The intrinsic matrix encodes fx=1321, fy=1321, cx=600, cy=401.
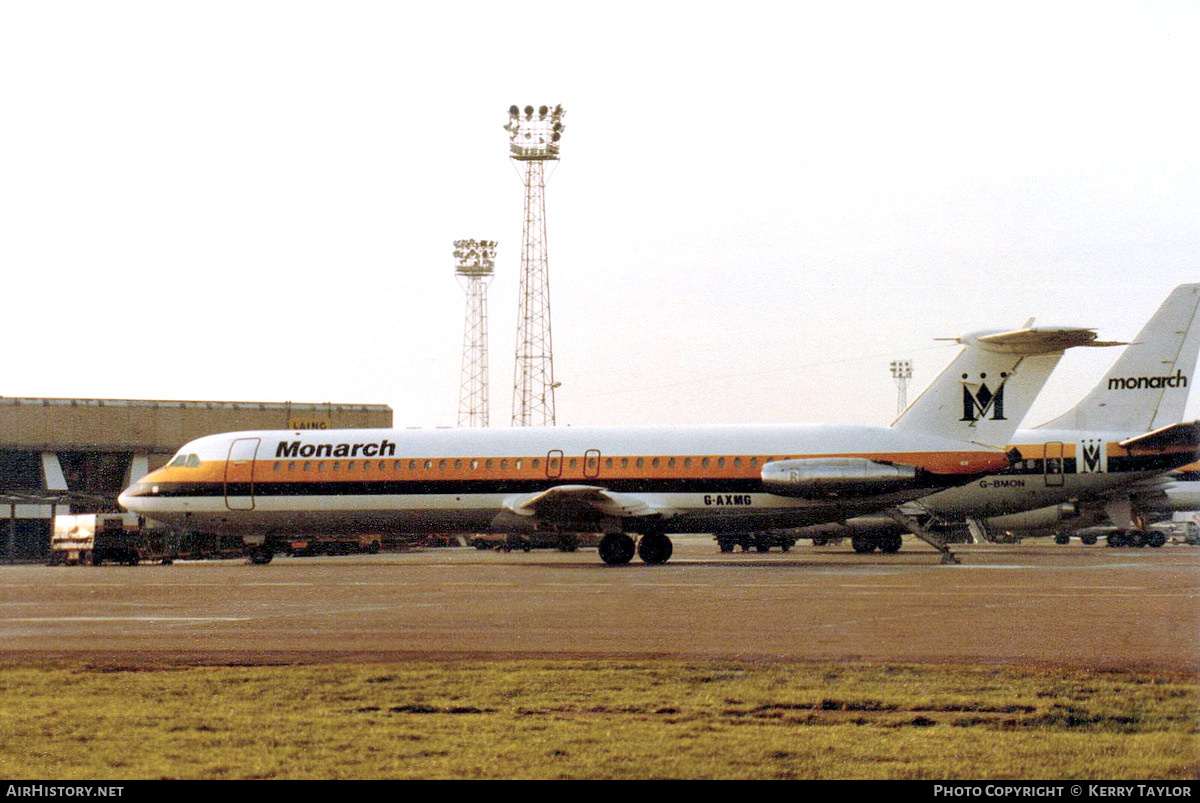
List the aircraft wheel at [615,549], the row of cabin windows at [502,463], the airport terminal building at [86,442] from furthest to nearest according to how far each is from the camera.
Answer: the airport terminal building at [86,442] → the aircraft wheel at [615,549] → the row of cabin windows at [502,463]

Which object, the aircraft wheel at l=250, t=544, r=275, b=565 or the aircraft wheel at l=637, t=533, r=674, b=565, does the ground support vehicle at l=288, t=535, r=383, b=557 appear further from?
the aircraft wheel at l=637, t=533, r=674, b=565

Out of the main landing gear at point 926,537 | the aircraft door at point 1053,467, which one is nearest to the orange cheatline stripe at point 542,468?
the main landing gear at point 926,537

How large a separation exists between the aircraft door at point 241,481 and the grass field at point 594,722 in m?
29.4

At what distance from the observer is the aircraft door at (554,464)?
3981cm

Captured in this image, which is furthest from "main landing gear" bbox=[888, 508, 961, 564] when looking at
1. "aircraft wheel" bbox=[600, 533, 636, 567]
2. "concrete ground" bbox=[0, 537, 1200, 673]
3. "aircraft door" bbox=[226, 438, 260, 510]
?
"aircraft door" bbox=[226, 438, 260, 510]

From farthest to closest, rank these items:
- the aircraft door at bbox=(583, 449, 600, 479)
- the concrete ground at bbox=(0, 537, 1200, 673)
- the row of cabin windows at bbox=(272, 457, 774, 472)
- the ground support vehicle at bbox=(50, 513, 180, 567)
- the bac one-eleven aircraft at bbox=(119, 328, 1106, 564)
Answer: the ground support vehicle at bbox=(50, 513, 180, 567)
the aircraft door at bbox=(583, 449, 600, 479)
the row of cabin windows at bbox=(272, 457, 774, 472)
the bac one-eleven aircraft at bbox=(119, 328, 1106, 564)
the concrete ground at bbox=(0, 537, 1200, 673)

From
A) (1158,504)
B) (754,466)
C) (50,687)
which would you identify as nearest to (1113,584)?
(754,466)

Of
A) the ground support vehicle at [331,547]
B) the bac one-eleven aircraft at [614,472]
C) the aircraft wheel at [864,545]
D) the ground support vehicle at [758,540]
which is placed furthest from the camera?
the ground support vehicle at [331,547]

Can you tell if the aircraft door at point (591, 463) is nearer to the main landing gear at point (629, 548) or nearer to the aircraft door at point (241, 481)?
the main landing gear at point (629, 548)

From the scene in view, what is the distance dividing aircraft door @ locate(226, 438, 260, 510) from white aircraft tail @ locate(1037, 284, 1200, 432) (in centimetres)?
2962

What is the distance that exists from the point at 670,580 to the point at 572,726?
1999 centimetres

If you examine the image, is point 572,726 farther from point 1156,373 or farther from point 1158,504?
point 1158,504

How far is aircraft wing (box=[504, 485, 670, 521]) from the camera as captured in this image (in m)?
38.2

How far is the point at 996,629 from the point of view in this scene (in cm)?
1723
